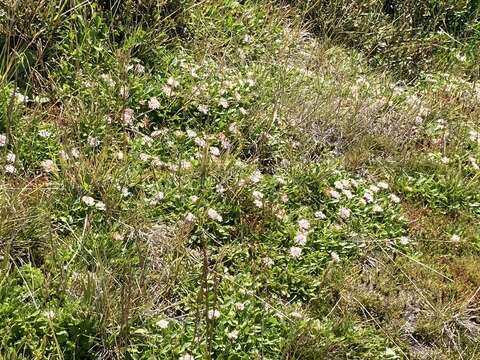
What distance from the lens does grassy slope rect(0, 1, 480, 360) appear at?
10.4 ft

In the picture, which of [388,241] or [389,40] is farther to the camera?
[389,40]

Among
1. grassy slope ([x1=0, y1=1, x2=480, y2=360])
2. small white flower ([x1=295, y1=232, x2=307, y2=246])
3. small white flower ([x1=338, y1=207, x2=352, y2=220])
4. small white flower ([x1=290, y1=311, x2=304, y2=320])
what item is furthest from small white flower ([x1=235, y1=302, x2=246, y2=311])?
small white flower ([x1=338, y1=207, x2=352, y2=220])

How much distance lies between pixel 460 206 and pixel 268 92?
1510mm

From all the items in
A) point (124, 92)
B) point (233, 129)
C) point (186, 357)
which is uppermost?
point (124, 92)

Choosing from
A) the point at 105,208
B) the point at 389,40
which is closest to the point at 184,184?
the point at 105,208

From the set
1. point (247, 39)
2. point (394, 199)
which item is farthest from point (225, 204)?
point (247, 39)

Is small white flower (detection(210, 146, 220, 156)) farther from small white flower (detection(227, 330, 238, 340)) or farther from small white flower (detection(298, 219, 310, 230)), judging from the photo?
small white flower (detection(227, 330, 238, 340))

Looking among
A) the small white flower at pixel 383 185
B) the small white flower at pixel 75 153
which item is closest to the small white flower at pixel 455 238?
the small white flower at pixel 383 185

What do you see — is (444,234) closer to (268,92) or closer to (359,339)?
(359,339)

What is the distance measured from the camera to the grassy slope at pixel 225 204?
3.18 metres

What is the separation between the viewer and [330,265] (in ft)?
12.1

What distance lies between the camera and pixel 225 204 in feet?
13.0

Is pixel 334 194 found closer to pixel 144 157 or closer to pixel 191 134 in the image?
pixel 191 134

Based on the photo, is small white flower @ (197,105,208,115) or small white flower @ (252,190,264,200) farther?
small white flower @ (197,105,208,115)
